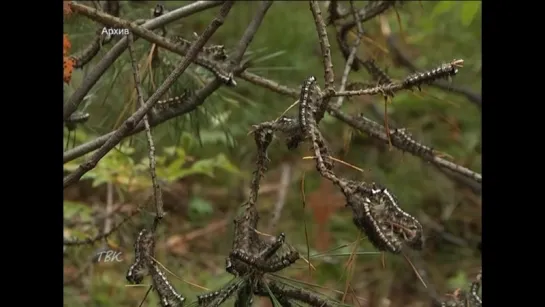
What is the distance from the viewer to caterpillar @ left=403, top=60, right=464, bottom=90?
3.06 ft

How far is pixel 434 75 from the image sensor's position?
37.0 inches

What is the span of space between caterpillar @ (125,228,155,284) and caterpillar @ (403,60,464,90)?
43 centimetres

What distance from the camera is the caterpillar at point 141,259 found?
3.43 ft

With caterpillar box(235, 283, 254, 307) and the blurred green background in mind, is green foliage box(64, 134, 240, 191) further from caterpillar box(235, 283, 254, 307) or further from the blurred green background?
caterpillar box(235, 283, 254, 307)

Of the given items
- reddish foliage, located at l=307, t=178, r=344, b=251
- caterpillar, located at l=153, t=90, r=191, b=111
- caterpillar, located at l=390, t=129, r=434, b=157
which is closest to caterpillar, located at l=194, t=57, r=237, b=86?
caterpillar, located at l=153, t=90, r=191, b=111

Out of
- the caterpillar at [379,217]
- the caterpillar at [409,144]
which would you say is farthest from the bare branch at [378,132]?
the caterpillar at [379,217]

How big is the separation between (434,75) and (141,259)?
49cm

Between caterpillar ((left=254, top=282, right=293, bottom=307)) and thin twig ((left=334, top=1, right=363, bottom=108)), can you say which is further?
thin twig ((left=334, top=1, right=363, bottom=108))

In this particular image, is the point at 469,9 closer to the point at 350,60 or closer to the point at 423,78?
the point at 350,60

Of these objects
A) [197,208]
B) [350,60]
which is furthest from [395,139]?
[197,208]

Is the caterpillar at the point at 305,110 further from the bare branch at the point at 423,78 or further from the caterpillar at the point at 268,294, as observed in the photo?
the caterpillar at the point at 268,294

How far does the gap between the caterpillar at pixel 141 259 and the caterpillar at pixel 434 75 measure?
17.1 inches
